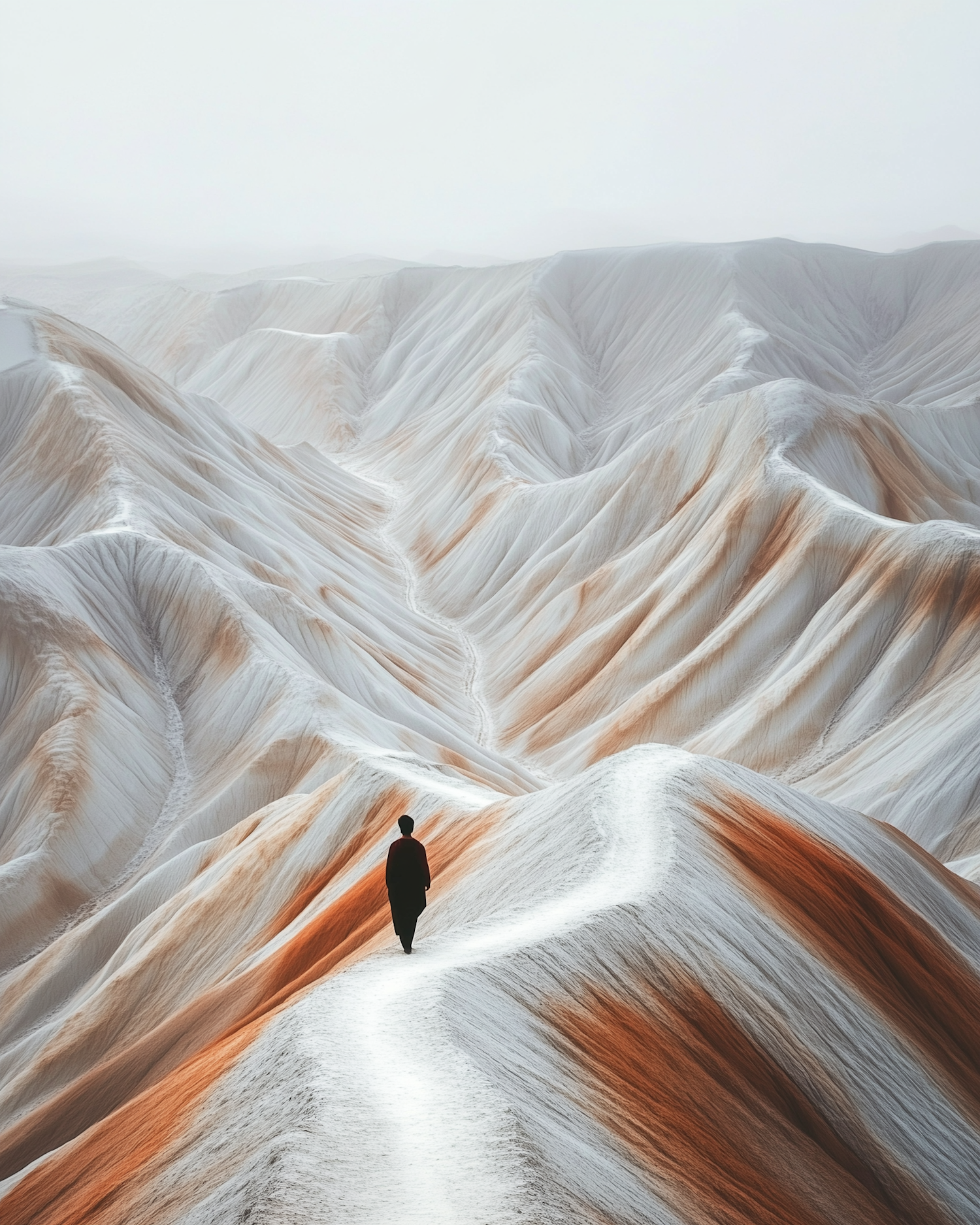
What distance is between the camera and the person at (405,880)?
11203 millimetres

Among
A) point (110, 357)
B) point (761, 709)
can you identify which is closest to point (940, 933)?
point (761, 709)

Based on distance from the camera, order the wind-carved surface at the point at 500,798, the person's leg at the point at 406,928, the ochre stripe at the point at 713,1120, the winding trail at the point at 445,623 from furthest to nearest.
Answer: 1. the winding trail at the point at 445,623
2. the person's leg at the point at 406,928
3. the wind-carved surface at the point at 500,798
4. the ochre stripe at the point at 713,1120

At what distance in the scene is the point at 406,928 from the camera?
11.2 m

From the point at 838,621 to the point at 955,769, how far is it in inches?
441

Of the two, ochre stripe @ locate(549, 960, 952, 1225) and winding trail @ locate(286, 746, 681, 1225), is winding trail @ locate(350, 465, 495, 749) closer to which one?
ochre stripe @ locate(549, 960, 952, 1225)

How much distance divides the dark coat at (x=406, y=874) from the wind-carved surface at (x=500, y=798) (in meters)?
0.57

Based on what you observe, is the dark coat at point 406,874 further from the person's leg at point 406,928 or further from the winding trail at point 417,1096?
the winding trail at point 417,1096

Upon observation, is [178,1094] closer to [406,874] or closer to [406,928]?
[406,928]

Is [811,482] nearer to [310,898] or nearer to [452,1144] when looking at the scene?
[310,898]

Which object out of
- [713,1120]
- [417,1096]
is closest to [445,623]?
[713,1120]

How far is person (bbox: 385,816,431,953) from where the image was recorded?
36.8 ft

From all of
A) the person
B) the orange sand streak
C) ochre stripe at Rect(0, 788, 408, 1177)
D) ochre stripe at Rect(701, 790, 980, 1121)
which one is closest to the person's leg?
the person

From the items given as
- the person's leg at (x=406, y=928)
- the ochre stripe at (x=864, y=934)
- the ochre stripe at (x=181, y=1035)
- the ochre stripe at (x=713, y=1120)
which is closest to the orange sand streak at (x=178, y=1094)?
the ochre stripe at (x=181, y=1035)

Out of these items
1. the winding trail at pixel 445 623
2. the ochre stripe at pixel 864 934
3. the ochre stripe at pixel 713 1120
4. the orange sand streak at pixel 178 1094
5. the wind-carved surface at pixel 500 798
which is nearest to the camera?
the ochre stripe at pixel 713 1120
